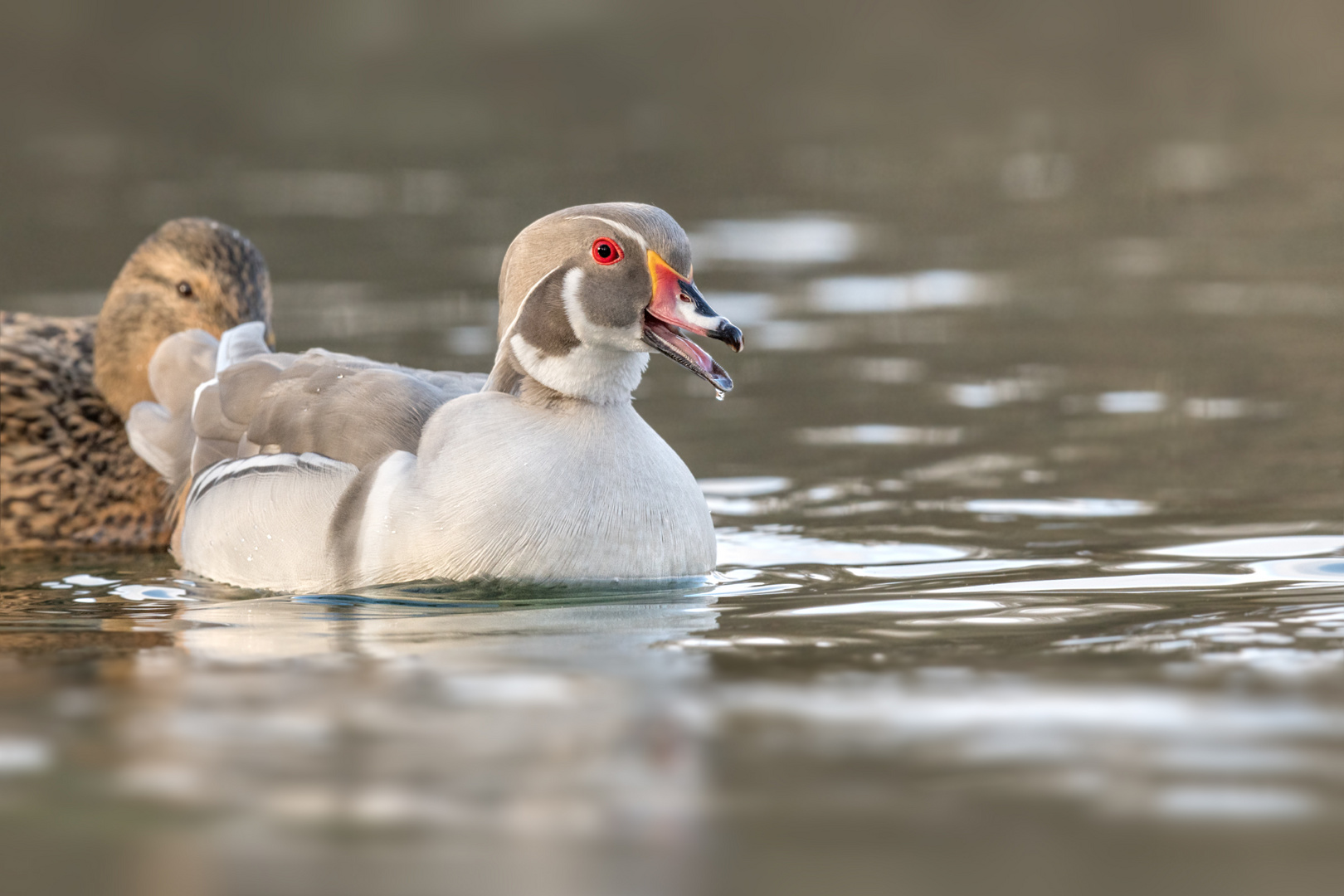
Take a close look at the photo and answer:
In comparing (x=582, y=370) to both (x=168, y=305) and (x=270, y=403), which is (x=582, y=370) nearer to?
(x=270, y=403)

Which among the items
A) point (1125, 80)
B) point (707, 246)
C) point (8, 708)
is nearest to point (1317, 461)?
point (8, 708)

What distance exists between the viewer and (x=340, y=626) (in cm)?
741

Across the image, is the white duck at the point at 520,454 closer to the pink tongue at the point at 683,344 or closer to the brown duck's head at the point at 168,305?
the pink tongue at the point at 683,344

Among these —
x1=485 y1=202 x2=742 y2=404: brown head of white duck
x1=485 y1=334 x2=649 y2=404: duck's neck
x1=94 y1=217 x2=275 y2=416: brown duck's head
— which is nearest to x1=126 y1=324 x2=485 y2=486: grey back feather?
x1=94 y1=217 x2=275 y2=416: brown duck's head

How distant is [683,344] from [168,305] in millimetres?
3664

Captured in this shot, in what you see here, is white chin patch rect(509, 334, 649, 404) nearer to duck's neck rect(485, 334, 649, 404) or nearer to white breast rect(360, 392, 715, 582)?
duck's neck rect(485, 334, 649, 404)

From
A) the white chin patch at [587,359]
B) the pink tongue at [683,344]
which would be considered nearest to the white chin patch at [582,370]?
the white chin patch at [587,359]

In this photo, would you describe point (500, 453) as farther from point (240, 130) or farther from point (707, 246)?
point (240, 130)

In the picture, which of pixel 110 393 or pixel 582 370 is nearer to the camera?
pixel 582 370

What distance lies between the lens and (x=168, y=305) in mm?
10234

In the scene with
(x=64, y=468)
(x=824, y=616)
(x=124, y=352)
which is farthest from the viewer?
(x=124, y=352)

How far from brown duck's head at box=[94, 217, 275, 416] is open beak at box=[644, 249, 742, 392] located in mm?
3243

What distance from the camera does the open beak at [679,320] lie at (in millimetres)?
7688

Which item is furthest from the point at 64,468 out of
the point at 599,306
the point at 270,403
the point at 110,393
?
the point at 599,306
